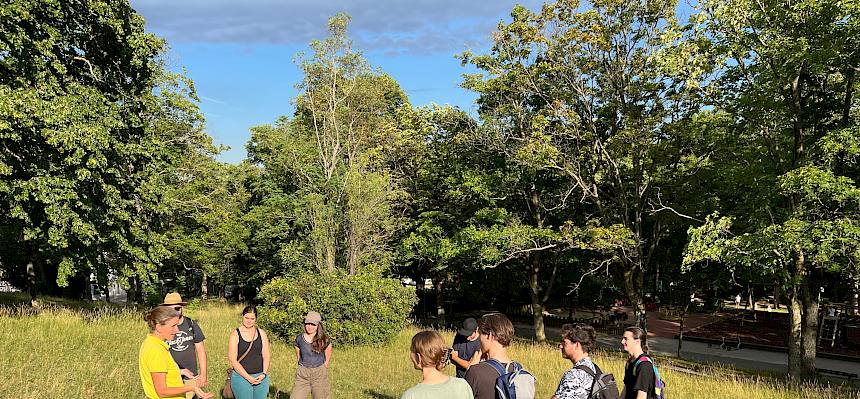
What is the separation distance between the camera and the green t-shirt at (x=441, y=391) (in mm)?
3129

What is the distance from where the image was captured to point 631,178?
20.5m

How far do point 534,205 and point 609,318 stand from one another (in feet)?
39.2

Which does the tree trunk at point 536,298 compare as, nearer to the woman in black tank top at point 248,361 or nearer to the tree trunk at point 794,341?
the tree trunk at point 794,341

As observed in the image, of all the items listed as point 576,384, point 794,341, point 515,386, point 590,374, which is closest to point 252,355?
point 515,386

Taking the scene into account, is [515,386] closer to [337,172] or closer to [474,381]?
[474,381]

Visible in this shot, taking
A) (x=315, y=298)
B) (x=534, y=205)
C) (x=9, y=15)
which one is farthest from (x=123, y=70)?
(x=534, y=205)

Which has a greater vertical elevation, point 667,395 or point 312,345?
point 312,345

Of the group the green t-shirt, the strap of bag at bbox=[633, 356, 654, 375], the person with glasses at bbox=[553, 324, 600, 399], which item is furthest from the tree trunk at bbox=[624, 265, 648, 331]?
the green t-shirt

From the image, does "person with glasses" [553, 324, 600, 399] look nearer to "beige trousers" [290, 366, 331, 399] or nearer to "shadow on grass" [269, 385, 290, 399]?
"beige trousers" [290, 366, 331, 399]

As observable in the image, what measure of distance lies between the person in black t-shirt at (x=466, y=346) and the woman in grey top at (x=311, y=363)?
1.44m

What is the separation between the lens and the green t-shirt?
3.13m

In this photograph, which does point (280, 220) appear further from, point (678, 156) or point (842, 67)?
point (842, 67)

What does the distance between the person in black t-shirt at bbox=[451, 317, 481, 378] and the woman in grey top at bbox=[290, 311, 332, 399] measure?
Result: 4.74ft

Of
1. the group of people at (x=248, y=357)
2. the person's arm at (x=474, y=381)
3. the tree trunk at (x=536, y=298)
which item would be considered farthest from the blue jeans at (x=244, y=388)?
the tree trunk at (x=536, y=298)
